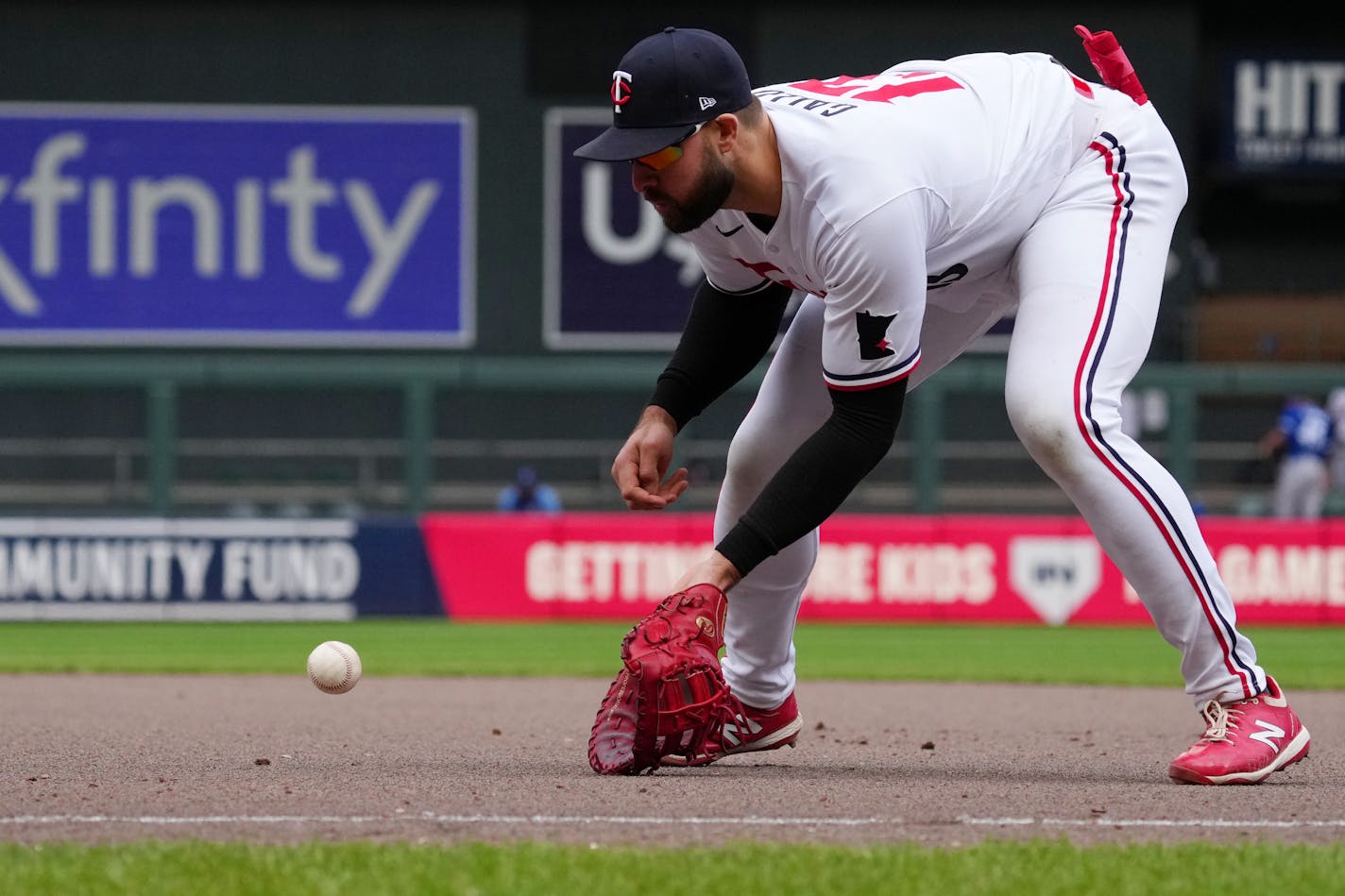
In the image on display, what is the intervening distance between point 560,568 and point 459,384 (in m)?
2.24

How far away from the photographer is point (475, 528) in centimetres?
1347

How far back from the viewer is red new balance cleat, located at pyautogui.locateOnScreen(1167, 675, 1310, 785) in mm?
4348

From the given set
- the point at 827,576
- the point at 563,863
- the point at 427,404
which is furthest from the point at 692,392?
the point at 427,404

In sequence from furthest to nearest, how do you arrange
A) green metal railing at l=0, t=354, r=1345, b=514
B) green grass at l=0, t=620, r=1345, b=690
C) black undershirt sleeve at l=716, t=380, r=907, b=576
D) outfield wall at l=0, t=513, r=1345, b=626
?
green metal railing at l=0, t=354, r=1345, b=514 → outfield wall at l=0, t=513, r=1345, b=626 → green grass at l=0, t=620, r=1345, b=690 → black undershirt sleeve at l=716, t=380, r=907, b=576

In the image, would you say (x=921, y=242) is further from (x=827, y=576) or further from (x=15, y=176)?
(x=15, y=176)

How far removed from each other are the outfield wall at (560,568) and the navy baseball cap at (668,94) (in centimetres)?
922

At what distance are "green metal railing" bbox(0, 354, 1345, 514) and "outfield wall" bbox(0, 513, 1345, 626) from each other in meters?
1.08

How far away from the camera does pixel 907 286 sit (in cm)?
408

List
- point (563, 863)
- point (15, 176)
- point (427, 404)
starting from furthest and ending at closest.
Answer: point (15, 176) < point (427, 404) < point (563, 863)

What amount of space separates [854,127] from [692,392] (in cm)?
93

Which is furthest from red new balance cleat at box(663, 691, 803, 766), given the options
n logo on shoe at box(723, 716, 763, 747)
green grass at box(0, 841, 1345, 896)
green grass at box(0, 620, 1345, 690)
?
green grass at box(0, 620, 1345, 690)

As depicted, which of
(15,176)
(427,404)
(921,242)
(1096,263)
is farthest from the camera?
(15,176)

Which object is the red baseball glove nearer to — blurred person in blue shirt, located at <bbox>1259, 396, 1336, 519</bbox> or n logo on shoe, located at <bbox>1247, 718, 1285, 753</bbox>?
n logo on shoe, located at <bbox>1247, 718, 1285, 753</bbox>

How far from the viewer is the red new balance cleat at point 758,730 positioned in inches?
195
